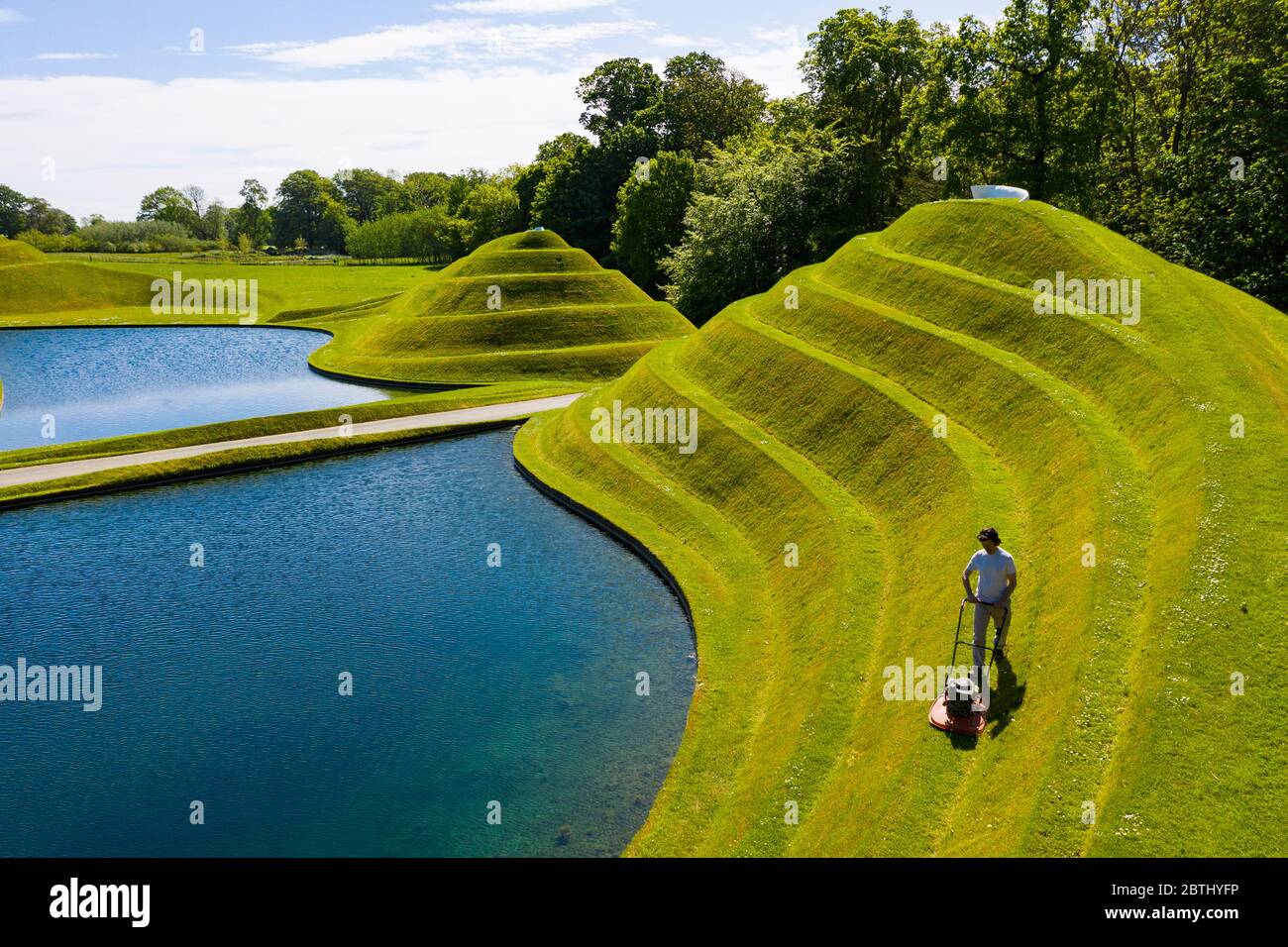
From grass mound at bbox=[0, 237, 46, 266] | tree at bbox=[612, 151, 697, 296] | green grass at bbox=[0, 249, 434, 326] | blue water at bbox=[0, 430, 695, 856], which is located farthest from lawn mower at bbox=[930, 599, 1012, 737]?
grass mound at bbox=[0, 237, 46, 266]

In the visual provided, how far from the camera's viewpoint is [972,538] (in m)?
27.1

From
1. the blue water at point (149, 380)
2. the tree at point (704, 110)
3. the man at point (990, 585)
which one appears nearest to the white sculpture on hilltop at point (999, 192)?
the man at point (990, 585)

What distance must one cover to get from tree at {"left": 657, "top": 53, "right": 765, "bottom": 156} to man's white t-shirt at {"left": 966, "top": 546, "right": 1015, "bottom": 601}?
380 ft

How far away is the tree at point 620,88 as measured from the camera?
14138 cm

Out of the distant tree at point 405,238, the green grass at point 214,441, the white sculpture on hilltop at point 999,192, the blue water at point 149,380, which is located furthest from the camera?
the distant tree at point 405,238

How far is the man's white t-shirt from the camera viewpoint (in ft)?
63.5

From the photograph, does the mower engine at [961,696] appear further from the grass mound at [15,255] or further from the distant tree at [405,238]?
the distant tree at [405,238]

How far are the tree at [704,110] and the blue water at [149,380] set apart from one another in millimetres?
60318

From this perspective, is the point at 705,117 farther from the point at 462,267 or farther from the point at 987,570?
the point at 987,570

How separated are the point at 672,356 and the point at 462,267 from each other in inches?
1958

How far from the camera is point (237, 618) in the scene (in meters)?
30.9

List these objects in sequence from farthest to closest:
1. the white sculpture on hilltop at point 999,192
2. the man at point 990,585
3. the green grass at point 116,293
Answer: the green grass at point 116,293 < the white sculpture on hilltop at point 999,192 < the man at point 990,585

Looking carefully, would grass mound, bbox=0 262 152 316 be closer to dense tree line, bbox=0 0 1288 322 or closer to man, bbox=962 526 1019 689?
dense tree line, bbox=0 0 1288 322

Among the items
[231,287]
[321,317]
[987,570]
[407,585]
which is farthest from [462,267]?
[987,570]
